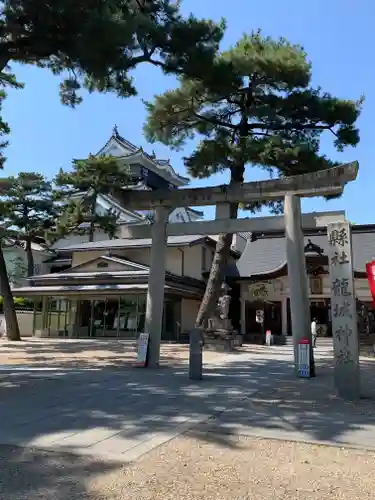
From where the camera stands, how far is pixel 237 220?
12.0 metres

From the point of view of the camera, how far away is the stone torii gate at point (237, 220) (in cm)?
1095

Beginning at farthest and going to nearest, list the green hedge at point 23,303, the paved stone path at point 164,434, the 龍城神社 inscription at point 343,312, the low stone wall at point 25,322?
1. the green hedge at point 23,303
2. the low stone wall at point 25,322
3. the 龍城神社 inscription at point 343,312
4. the paved stone path at point 164,434

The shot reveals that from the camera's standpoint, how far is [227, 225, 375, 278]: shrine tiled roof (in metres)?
26.6

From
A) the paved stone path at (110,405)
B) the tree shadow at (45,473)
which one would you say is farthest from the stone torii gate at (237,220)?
the tree shadow at (45,473)

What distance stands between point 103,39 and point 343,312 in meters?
7.01

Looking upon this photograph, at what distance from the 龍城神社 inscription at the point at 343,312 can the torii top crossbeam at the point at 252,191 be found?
2023 mm

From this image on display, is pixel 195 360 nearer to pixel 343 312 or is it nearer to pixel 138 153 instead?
pixel 343 312

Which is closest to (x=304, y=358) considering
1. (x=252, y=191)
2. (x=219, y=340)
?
(x=252, y=191)

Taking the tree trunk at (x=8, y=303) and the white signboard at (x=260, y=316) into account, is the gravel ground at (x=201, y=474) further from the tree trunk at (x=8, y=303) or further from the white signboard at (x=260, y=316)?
the white signboard at (x=260, y=316)

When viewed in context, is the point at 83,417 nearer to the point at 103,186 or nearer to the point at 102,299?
the point at 102,299

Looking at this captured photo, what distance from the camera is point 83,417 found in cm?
616

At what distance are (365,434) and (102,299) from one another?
22.0 meters

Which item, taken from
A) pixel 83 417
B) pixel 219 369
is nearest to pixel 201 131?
pixel 219 369

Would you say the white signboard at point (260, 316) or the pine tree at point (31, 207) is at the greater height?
the pine tree at point (31, 207)
